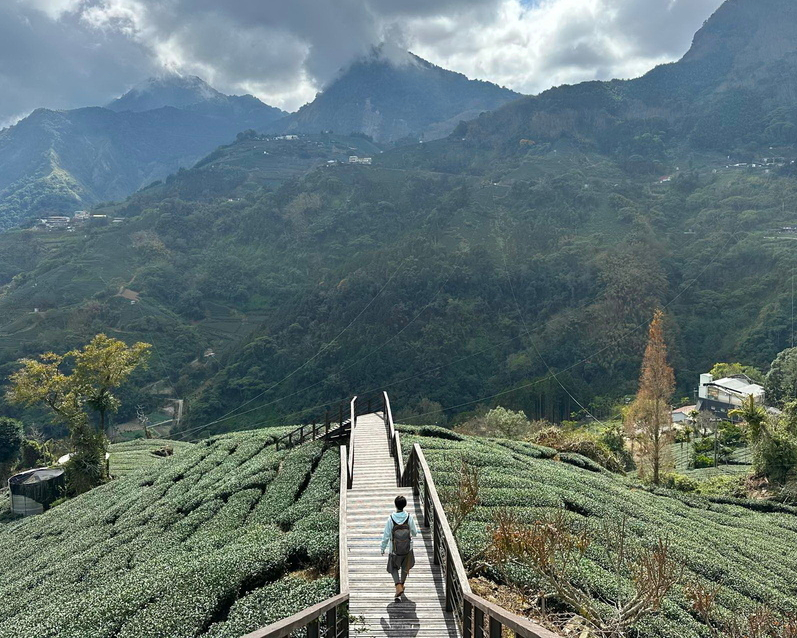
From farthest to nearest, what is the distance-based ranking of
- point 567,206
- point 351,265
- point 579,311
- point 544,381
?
point 567,206 < point 351,265 < point 579,311 < point 544,381

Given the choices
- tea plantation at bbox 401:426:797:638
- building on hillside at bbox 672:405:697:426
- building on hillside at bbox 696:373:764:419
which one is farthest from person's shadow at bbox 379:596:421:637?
building on hillside at bbox 696:373:764:419

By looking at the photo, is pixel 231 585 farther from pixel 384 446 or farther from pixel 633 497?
pixel 633 497

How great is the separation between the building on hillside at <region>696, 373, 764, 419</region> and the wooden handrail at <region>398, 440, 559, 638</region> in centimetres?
5119

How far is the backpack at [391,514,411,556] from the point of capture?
24.3ft

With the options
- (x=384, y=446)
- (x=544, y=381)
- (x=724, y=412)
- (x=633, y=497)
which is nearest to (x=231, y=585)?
(x=384, y=446)

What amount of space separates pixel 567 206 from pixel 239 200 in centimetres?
8686

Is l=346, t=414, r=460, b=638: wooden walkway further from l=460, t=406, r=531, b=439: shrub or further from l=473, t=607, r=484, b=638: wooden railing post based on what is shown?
l=460, t=406, r=531, b=439: shrub

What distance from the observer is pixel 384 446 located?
632 inches

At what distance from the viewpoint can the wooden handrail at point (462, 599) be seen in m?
4.43

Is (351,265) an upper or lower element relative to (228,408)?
upper

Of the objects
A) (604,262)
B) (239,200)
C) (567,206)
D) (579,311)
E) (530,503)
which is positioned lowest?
(530,503)

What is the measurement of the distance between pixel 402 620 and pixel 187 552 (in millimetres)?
6810

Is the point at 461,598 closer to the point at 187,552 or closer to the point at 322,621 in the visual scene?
the point at 322,621

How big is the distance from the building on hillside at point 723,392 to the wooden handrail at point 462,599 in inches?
2015
